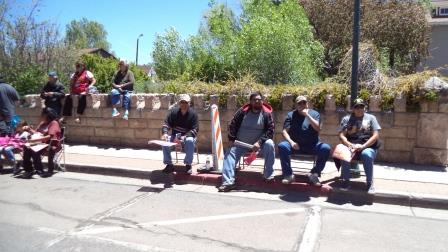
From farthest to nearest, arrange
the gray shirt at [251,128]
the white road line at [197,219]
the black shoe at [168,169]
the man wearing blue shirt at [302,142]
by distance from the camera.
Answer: the black shoe at [168,169]
the gray shirt at [251,128]
the man wearing blue shirt at [302,142]
the white road line at [197,219]

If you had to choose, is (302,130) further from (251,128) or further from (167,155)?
(167,155)

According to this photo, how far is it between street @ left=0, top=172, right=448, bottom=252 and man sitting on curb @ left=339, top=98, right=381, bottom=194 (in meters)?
0.56

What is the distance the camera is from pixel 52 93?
10.9 metres

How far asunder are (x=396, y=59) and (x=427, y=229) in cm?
1488

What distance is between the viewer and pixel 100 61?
28531 millimetres

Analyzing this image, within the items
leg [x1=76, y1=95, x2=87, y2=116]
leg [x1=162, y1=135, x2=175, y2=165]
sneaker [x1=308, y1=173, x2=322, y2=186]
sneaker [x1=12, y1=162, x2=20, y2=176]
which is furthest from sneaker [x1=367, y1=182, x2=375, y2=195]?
leg [x1=76, y1=95, x2=87, y2=116]

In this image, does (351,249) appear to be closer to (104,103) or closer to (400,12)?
(104,103)

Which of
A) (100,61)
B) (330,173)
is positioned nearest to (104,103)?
(330,173)

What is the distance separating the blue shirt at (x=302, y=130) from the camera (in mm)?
7355

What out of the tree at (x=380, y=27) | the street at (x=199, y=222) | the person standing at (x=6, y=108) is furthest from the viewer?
the tree at (x=380, y=27)

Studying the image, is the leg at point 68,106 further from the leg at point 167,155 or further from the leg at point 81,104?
the leg at point 167,155

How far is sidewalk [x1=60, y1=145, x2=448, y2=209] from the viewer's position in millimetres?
6703

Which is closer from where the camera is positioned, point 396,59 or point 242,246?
point 242,246

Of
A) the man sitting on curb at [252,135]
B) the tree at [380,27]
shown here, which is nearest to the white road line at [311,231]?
the man sitting on curb at [252,135]
